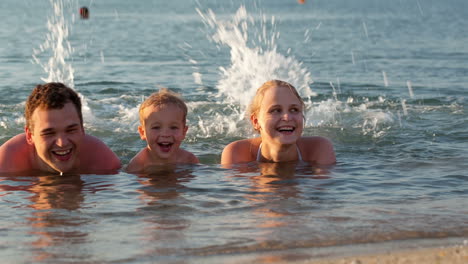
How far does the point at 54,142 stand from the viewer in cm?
624

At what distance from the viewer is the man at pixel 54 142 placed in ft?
20.3

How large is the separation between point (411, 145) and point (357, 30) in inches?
809

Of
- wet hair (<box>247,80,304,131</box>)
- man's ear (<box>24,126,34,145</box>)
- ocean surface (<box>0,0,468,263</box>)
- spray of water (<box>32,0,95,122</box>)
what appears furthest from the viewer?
spray of water (<box>32,0,95,122</box>)

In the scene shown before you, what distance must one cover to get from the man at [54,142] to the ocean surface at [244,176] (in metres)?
0.17

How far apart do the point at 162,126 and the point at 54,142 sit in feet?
3.24

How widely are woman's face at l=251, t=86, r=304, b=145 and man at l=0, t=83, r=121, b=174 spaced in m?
1.49

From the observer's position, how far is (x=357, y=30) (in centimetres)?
2877

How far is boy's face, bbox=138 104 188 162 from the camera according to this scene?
675cm

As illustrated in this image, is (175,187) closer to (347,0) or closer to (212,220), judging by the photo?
(212,220)

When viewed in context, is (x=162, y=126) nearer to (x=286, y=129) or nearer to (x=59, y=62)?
(x=286, y=129)

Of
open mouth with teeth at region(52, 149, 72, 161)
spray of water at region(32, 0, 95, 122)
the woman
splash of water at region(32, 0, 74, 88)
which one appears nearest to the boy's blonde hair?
the woman

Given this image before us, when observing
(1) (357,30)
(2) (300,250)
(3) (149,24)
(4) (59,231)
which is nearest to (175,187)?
(4) (59,231)

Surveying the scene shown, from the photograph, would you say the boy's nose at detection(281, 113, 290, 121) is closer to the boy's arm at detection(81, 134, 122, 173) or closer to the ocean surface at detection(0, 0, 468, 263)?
the ocean surface at detection(0, 0, 468, 263)

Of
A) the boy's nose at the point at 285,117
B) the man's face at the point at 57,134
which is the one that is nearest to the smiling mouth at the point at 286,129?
the boy's nose at the point at 285,117
